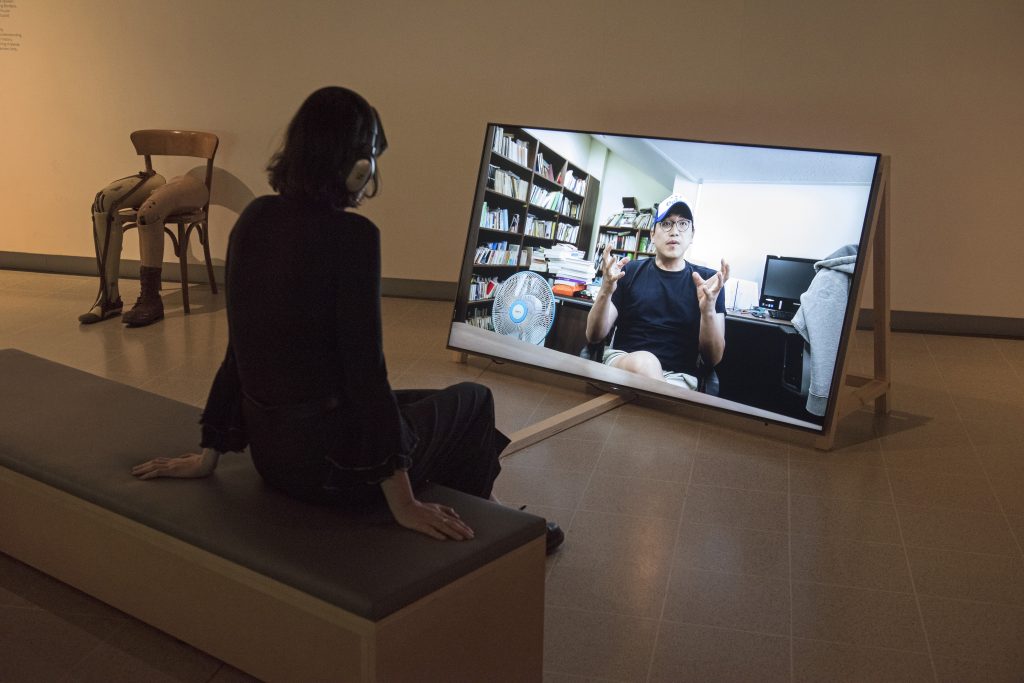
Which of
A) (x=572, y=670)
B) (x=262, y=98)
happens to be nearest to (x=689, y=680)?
(x=572, y=670)

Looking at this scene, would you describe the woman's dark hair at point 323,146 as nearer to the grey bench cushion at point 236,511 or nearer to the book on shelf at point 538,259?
the grey bench cushion at point 236,511

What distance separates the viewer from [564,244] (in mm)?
4293

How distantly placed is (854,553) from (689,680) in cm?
91

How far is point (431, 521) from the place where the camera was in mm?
1900

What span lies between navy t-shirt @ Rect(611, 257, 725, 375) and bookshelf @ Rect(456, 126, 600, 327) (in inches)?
12.2

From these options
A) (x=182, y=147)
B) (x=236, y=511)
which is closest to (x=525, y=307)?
(x=236, y=511)

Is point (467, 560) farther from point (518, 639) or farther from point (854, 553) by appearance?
point (854, 553)

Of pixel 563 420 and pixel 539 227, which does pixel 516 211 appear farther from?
pixel 563 420

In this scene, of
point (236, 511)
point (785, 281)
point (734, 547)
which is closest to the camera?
point (236, 511)

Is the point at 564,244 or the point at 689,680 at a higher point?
the point at 564,244

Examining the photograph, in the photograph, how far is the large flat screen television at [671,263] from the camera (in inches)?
145

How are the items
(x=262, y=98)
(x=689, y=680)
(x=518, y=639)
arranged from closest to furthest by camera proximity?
(x=518, y=639), (x=689, y=680), (x=262, y=98)

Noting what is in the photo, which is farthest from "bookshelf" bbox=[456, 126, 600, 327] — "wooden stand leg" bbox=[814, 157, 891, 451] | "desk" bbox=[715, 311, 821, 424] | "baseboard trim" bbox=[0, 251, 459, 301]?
"baseboard trim" bbox=[0, 251, 459, 301]

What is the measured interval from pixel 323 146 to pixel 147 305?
3.92 m
